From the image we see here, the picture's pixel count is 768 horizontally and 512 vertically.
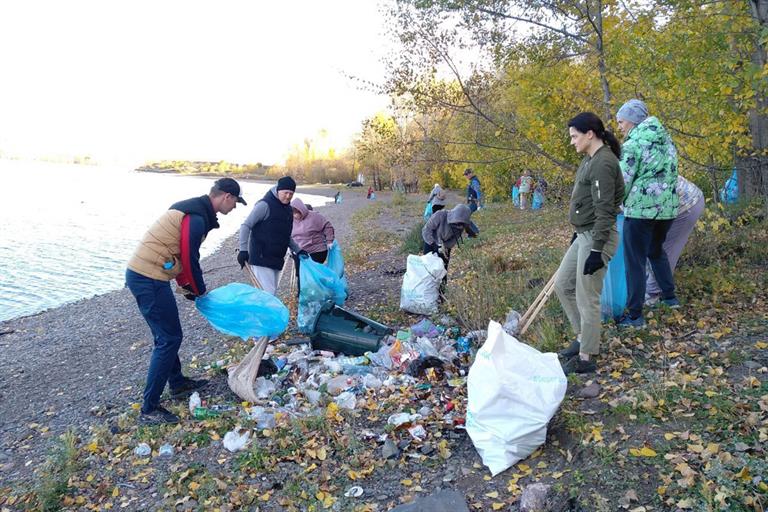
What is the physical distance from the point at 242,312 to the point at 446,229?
2977 millimetres

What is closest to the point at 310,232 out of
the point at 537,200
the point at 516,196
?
the point at 537,200

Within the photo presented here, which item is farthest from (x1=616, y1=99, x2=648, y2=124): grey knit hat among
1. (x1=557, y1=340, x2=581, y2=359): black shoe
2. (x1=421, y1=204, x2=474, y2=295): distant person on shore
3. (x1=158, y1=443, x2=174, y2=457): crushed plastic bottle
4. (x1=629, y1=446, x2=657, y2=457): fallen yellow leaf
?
(x1=158, y1=443, x2=174, y2=457): crushed plastic bottle

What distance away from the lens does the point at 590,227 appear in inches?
163

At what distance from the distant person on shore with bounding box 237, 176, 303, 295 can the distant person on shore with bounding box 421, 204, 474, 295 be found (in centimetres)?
191

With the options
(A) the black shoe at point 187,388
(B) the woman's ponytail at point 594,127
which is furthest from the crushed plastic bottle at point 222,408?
(B) the woman's ponytail at point 594,127

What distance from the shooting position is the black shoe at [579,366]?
4254 mm

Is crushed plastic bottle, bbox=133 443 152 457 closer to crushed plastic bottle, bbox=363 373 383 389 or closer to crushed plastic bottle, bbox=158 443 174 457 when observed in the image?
crushed plastic bottle, bbox=158 443 174 457

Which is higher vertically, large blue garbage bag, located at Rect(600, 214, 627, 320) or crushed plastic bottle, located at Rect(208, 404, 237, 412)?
large blue garbage bag, located at Rect(600, 214, 627, 320)

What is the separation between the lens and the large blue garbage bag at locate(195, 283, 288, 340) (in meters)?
4.80

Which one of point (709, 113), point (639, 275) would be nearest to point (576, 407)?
point (639, 275)

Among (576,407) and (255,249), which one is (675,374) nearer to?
(576,407)

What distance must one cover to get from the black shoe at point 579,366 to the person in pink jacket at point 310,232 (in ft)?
12.4

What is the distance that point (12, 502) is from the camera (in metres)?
3.76

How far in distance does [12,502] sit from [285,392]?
6.55 feet
